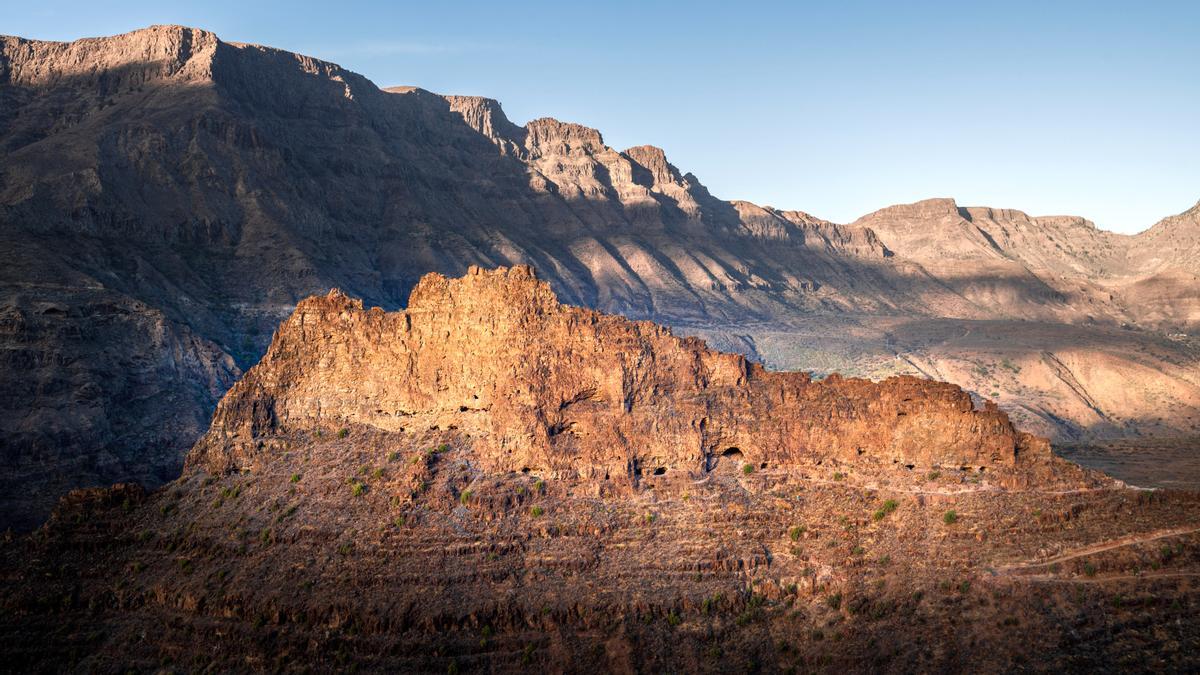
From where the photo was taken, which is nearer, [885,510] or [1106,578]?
[1106,578]

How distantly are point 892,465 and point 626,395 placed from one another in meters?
12.4

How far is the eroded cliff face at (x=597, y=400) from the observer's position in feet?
174

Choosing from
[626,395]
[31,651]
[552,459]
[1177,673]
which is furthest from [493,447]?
[1177,673]

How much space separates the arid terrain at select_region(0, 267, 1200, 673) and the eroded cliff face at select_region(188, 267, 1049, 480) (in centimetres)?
13

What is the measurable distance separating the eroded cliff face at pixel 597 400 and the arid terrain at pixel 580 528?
0.44 ft

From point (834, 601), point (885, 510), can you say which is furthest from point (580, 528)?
point (885, 510)

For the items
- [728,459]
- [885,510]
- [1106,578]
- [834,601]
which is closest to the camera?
[1106,578]

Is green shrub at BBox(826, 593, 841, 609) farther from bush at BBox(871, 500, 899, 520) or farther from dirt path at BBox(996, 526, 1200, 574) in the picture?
dirt path at BBox(996, 526, 1200, 574)

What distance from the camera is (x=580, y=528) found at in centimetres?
5212

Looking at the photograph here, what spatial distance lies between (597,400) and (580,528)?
22.1 ft

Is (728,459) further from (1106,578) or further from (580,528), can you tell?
(1106,578)

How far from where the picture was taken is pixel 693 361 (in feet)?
184

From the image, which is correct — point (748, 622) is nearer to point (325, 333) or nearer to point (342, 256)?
point (325, 333)

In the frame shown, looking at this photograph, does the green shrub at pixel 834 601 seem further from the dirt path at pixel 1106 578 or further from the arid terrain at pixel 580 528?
the dirt path at pixel 1106 578
